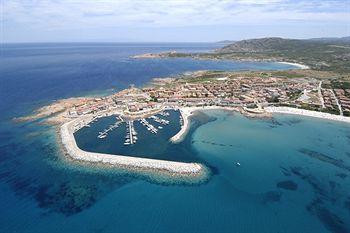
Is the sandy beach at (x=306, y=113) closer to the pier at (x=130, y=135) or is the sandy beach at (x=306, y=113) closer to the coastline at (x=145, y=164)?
the pier at (x=130, y=135)

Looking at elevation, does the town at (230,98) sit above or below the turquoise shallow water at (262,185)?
above

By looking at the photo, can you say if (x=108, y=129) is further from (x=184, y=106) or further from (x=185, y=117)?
(x=184, y=106)

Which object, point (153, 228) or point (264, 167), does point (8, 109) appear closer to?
point (153, 228)

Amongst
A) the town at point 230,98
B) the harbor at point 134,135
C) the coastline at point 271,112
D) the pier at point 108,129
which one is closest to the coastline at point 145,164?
the harbor at point 134,135

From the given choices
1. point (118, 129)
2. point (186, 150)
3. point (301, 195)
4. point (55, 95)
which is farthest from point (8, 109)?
point (301, 195)

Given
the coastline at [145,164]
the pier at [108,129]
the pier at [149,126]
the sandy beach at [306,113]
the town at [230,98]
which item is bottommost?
the coastline at [145,164]

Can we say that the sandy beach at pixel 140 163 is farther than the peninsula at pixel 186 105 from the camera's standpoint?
No

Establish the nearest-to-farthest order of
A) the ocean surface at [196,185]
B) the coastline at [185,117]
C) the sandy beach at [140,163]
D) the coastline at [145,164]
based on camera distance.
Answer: the ocean surface at [196,185] → the coastline at [145,164] → the sandy beach at [140,163] → the coastline at [185,117]

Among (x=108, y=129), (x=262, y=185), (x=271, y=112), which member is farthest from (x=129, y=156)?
(x=271, y=112)
